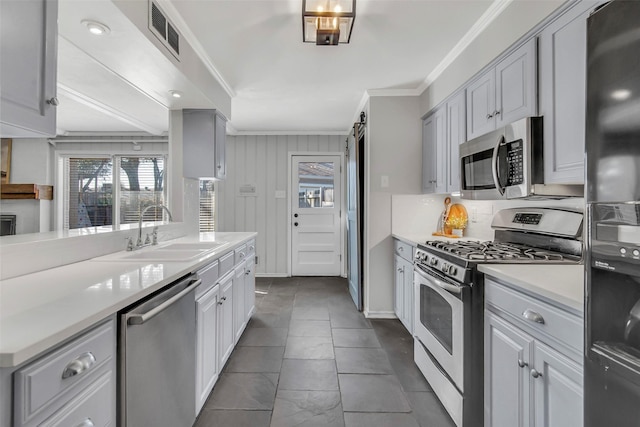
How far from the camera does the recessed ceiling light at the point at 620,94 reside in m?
0.72

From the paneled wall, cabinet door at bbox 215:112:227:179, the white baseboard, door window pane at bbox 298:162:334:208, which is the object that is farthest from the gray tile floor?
door window pane at bbox 298:162:334:208

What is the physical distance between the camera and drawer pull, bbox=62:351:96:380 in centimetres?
77

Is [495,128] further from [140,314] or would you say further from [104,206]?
[104,206]

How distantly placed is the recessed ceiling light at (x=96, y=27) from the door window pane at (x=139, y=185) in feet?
12.1

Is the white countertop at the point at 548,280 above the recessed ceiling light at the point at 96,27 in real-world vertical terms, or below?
below

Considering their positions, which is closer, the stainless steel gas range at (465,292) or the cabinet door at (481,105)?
the stainless steel gas range at (465,292)

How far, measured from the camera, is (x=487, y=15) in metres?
1.96

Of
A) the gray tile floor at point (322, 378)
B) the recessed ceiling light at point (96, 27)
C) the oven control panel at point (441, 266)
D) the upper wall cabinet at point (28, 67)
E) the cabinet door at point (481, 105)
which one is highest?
the recessed ceiling light at point (96, 27)

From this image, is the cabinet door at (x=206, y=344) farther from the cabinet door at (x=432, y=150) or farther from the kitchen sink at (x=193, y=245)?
the cabinet door at (x=432, y=150)

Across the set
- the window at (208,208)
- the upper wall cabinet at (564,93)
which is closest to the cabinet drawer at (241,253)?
the upper wall cabinet at (564,93)

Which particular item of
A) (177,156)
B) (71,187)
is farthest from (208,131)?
(71,187)

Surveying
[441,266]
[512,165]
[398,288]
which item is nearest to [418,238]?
[398,288]

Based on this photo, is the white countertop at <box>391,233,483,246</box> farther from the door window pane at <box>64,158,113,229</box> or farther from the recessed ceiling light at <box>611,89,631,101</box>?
the door window pane at <box>64,158,113,229</box>

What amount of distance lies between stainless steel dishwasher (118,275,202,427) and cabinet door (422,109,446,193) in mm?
2274
